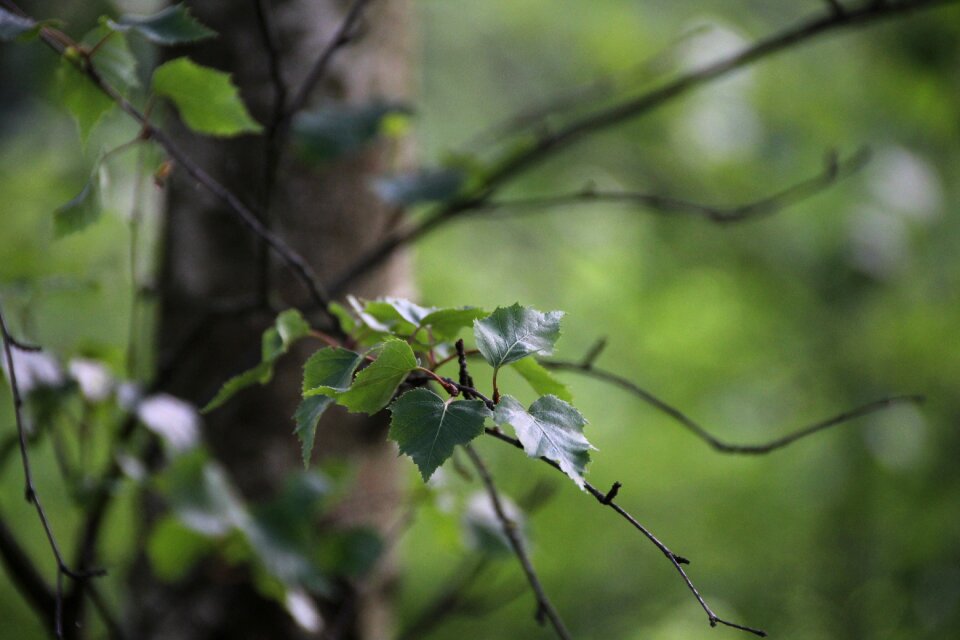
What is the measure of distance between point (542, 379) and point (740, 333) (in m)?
1.96

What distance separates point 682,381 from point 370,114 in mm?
1569

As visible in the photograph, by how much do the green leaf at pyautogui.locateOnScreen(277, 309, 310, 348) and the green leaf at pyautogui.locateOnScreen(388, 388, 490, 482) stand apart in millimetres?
173

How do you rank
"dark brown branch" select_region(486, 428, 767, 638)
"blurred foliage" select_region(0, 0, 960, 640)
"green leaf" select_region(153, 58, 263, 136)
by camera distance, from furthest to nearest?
1. "blurred foliage" select_region(0, 0, 960, 640)
2. "green leaf" select_region(153, 58, 263, 136)
3. "dark brown branch" select_region(486, 428, 767, 638)

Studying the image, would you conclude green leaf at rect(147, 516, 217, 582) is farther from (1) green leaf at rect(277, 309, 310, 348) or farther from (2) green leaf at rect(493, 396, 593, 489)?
(2) green leaf at rect(493, 396, 593, 489)

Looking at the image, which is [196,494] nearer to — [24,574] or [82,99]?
[24,574]

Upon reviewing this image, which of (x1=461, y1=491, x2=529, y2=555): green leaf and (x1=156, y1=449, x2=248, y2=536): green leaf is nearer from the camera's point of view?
(x1=156, y1=449, x2=248, y2=536): green leaf

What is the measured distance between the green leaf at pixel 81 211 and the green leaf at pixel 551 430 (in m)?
0.38

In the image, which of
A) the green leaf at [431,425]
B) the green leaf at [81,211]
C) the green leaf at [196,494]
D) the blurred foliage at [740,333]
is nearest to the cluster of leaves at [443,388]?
the green leaf at [431,425]

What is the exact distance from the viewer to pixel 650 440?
2297 millimetres

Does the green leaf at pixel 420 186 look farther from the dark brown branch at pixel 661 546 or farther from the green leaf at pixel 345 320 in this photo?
the dark brown branch at pixel 661 546

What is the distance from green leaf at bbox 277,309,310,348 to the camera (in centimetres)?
59

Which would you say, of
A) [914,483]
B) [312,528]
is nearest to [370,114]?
[312,528]

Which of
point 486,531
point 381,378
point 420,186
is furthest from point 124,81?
point 486,531

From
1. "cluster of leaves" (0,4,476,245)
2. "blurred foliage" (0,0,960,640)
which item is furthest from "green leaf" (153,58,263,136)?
"blurred foliage" (0,0,960,640)
